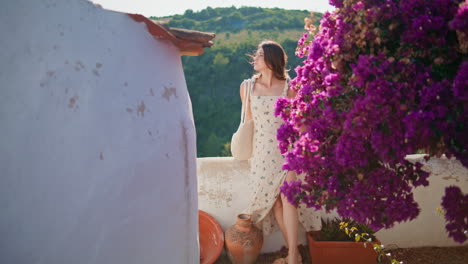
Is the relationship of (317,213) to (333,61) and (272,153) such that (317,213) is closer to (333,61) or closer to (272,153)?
(272,153)

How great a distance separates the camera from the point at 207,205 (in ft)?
9.95

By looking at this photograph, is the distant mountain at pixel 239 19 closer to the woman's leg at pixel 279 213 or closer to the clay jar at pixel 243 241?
the woman's leg at pixel 279 213

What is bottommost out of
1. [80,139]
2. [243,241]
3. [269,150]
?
[243,241]

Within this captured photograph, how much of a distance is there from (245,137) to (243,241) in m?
0.91

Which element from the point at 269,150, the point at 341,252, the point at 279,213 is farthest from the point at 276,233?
the point at 269,150

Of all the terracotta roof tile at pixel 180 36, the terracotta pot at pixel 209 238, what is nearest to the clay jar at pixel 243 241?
the terracotta pot at pixel 209 238

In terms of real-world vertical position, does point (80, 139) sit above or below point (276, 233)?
above

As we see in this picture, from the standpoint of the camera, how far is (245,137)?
294 centimetres

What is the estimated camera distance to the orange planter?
2645mm

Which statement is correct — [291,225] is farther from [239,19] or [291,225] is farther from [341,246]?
[239,19]

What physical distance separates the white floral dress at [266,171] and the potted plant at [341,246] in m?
0.12

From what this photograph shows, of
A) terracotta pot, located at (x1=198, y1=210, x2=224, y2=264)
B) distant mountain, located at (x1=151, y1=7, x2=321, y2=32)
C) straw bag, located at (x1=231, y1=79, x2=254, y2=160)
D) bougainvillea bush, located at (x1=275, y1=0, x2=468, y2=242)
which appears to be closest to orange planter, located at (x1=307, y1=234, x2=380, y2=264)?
terracotta pot, located at (x1=198, y1=210, x2=224, y2=264)

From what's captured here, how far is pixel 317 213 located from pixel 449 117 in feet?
6.67

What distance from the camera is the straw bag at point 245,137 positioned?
9.64ft
